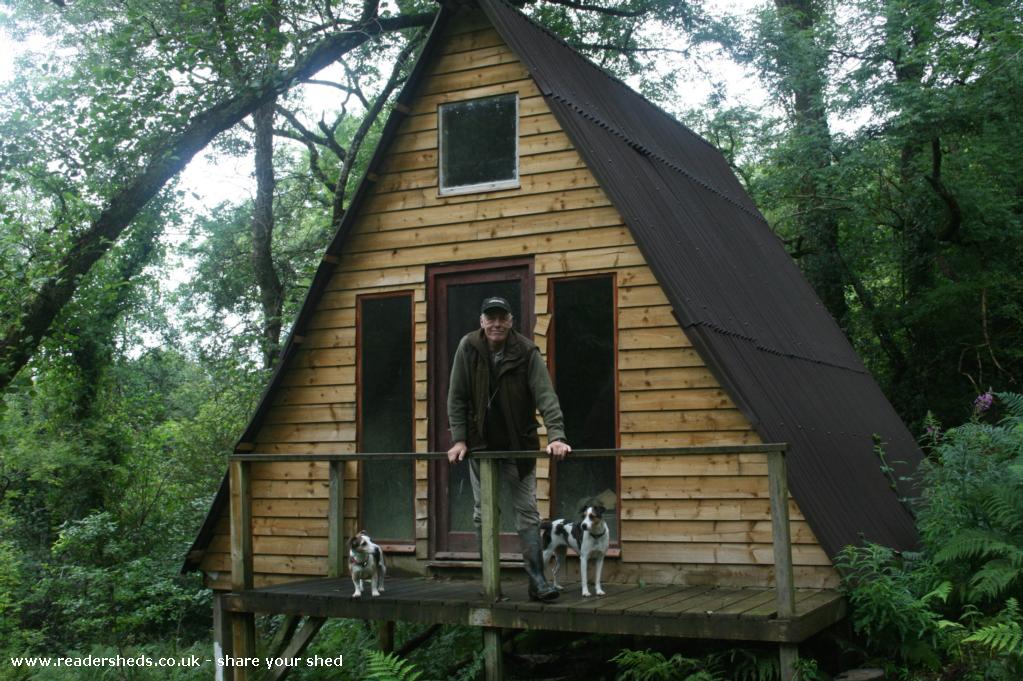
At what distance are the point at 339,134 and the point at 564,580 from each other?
70.6 feet

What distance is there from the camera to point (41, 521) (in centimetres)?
2114

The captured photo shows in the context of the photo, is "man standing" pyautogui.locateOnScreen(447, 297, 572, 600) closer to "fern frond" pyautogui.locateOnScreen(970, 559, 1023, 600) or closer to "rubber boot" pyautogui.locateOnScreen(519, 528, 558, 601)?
"rubber boot" pyautogui.locateOnScreen(519, 528, 558, 601)

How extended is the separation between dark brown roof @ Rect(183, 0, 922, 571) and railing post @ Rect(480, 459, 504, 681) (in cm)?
198

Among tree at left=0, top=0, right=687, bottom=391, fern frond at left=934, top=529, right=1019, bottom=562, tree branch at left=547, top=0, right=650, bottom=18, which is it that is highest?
tree branch at left=547, top=0, right=650, bottom=18

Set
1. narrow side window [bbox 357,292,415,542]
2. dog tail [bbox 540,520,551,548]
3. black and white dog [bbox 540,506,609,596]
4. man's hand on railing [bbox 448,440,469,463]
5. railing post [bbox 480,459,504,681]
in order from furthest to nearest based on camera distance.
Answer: narrow side window [bbox 357,292,415,542]
dog tail [bbox 540,520,551,548]
black and white dog [bbox 540,506,609,596]
railing post [bbox 480,459,504,681]
man's hand on railing [bbox 448,440,469,463]

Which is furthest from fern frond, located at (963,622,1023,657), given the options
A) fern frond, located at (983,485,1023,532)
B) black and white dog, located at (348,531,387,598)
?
black and white dog, located at (348,531,387,598)

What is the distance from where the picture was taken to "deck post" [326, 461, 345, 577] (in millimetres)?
9469

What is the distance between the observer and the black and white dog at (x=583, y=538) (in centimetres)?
752

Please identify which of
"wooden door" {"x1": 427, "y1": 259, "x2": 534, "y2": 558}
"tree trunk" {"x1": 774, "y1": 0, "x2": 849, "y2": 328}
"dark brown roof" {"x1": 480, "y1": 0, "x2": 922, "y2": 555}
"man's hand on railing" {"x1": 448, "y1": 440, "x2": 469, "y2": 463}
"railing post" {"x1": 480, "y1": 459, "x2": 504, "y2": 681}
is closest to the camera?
"man's hand on railing" {"x1": 448, "y1": 440, "x2": 469, "y2": 463}

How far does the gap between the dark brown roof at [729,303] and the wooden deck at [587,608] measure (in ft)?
3.06

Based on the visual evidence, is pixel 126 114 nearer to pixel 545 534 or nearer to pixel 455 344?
pixel 455 344

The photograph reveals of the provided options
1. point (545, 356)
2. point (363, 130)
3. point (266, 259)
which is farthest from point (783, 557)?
point (266, 259)

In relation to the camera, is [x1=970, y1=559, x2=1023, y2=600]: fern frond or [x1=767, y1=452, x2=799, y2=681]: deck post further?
[x1=970, y1=559, x2=1023, y2=600]: fern frond

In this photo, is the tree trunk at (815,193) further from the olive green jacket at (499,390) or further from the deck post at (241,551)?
the deck post at (241,551)
